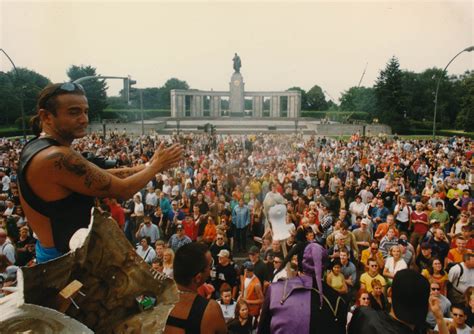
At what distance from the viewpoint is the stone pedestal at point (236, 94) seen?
226 ft

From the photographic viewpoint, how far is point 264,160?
1912 cm

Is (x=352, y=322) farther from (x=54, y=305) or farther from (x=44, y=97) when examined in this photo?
(x=44, y=97)

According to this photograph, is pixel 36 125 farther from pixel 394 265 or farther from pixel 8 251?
pixel 394 265

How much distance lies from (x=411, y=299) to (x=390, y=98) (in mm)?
63585

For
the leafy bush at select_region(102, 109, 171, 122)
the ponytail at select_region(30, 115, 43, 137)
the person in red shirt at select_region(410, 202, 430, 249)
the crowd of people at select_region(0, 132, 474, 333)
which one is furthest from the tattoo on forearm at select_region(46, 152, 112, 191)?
the leafy bush at select_region(102, 109, 171, 122)

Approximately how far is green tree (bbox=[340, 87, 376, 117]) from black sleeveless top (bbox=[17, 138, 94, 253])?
66.4 m

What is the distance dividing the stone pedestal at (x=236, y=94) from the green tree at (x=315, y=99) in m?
47.0

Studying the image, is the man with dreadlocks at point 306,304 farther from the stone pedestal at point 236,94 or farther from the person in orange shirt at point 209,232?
the stone pedestal at point 236,94

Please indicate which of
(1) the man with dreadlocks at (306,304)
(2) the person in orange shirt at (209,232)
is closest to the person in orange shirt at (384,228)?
(2) the person in orange shirt at (209,232)

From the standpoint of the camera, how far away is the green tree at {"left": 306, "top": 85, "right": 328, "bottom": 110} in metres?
112

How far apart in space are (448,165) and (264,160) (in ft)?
24.3

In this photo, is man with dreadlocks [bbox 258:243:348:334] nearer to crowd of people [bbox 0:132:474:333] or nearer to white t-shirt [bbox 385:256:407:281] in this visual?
crowd of people [bbox 0:132:474:333]

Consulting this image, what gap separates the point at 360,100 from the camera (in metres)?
80.8

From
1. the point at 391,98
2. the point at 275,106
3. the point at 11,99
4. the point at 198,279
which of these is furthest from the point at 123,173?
the point at 275,106
